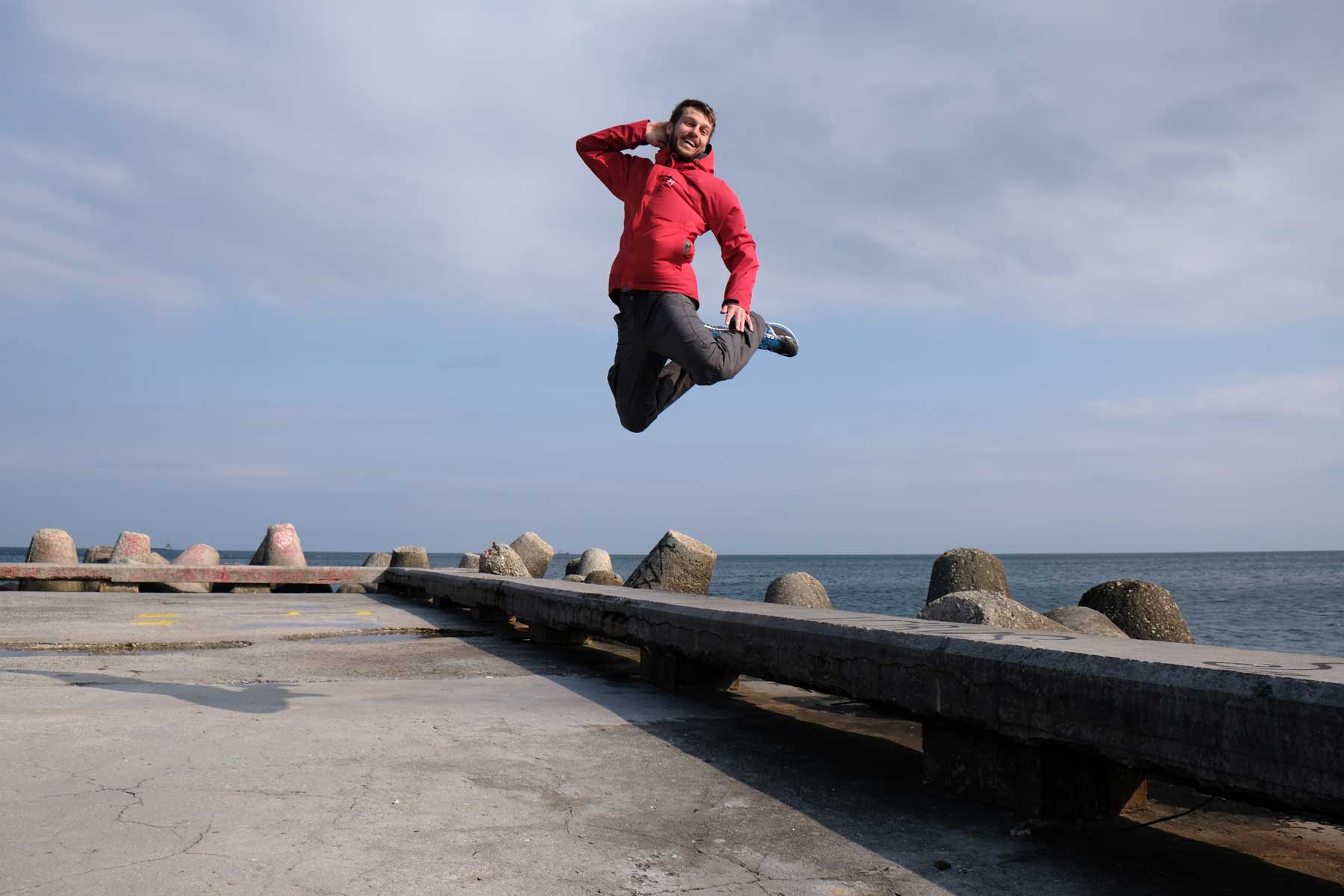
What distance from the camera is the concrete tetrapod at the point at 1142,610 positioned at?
417 inches

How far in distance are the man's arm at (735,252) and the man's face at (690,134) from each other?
0.80 ft

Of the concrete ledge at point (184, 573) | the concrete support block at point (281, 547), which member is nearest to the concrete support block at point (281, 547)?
the concrete support block at point (281, 547)

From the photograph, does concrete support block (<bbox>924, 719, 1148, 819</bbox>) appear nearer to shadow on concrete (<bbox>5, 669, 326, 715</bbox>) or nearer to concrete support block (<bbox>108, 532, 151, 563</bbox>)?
shadow on concrete (<bbox>5, 669, 326, 715</bbox>)

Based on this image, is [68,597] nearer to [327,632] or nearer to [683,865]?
[327,632]

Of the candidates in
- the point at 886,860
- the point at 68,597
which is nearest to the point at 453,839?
the point at 886,860

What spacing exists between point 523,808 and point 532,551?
58.1ft

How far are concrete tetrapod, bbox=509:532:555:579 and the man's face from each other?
16.2m

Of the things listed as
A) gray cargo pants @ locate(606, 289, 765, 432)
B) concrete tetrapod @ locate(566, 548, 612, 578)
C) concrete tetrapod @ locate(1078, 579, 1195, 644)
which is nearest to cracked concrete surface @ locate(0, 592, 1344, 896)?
gray cargo pants @ locate(606, 289, 765, 432)

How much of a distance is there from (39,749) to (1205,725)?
386 centimetres

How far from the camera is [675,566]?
1186cm

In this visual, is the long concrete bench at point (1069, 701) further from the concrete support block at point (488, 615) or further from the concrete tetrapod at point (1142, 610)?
the concrete tetrapod at point (1142, 610)

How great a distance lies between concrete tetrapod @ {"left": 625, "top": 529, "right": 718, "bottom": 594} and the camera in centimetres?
1184

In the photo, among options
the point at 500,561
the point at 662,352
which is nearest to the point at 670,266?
the point at 662,352

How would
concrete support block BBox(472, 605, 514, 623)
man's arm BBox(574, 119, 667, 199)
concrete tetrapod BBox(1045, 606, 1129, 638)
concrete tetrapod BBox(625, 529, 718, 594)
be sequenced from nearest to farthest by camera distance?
man's arm BBox(574, 119, 667, 199)
concrete tetrapod BBox(1045, 606, 1129, 638)
concrete support block BBox(472, 605, 514, 623)
concrete tetrapod BBox(625, 529, 718, 594)
